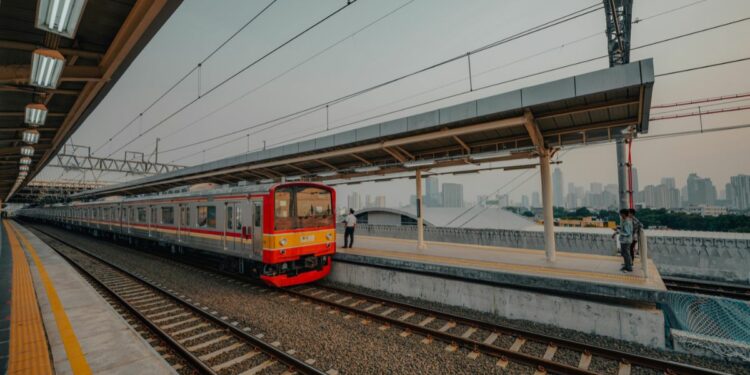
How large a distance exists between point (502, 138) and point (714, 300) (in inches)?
208

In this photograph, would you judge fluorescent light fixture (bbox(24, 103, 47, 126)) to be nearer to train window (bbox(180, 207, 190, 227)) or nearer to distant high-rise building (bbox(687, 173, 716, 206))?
train window (bbox(180, 207, 190, 227))

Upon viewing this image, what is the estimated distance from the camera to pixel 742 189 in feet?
114

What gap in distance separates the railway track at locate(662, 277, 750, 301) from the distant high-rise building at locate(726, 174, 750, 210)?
117 ft

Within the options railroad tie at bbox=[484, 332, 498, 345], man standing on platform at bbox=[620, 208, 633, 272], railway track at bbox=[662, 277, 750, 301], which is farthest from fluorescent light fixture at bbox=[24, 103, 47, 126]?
railway track at bbox=[662, 277, 750, 301]


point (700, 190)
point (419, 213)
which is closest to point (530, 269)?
point (419, 213)

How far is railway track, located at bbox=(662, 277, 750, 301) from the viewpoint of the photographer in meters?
9.02

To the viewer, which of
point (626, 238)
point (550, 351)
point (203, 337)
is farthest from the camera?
point (626, 238)

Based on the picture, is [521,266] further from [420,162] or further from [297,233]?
[297,233]

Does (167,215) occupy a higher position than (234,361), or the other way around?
(167,215)

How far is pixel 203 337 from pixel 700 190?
6278 cm

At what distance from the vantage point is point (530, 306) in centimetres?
688

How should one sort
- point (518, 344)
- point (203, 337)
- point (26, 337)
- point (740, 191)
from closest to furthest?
1. point (26, 337)
2. point (518, 344)
3. point (203, 337)
4. point (740, 191)

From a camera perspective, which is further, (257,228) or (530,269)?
(257,228)

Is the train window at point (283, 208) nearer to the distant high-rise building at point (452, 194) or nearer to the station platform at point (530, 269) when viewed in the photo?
the station platform at point (530, 269)
